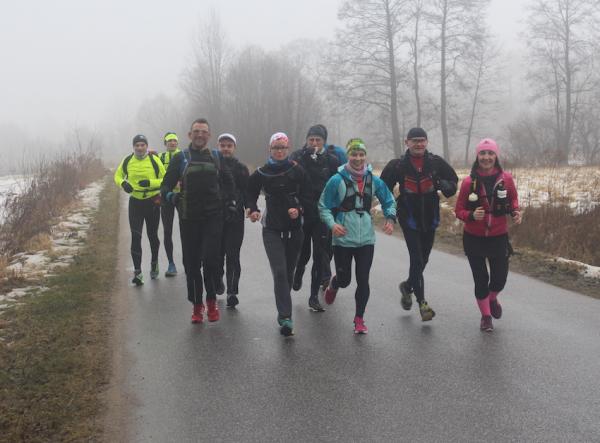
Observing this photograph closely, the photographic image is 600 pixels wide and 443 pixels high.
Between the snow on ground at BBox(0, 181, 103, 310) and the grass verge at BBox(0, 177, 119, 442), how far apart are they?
333 mm

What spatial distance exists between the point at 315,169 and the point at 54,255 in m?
5.50

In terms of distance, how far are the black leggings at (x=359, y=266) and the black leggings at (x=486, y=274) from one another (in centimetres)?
109

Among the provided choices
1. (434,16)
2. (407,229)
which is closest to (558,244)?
(407,229)

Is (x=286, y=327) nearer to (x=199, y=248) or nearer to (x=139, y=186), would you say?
(x=199, y=248)

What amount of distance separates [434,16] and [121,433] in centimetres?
3192

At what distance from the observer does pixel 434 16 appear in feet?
103

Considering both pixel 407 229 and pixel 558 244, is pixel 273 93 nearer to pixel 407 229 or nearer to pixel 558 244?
pixel 558 244

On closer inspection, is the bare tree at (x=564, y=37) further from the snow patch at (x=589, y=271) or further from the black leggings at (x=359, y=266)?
the black leggings at (x=359, y=266)

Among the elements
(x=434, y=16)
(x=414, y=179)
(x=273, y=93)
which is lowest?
(x=414, y=179)

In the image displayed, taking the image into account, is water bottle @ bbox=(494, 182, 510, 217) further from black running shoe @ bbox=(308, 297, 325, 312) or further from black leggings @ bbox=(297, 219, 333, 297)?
black running shoe @ bbox=(308, 297, 325, 312)

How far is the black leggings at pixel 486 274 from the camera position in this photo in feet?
18.2

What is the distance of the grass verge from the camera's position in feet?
11.8

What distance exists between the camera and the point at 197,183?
5.70 meters

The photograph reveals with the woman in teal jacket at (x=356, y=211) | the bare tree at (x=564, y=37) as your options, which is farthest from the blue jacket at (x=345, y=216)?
the bare tree at (x=564, y=37)
